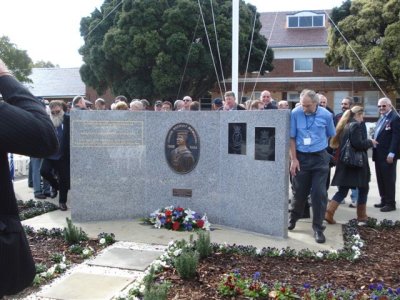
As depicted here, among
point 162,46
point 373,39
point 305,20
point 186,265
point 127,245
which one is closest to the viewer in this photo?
point 186,265

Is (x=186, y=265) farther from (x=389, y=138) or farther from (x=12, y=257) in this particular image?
(x=389, y=138)

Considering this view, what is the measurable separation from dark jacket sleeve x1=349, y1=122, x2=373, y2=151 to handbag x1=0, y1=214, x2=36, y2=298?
231 inches

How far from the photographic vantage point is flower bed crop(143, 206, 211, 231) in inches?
265

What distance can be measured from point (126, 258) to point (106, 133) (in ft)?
7.87

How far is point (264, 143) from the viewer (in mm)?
6324

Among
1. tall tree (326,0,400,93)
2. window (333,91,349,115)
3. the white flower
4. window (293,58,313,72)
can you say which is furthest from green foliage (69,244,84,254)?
window (293,58,313,72)

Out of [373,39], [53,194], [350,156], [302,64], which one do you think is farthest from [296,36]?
[350,156]

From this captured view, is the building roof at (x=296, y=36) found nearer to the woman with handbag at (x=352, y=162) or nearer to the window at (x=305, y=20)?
the window at (x=305, y=20)

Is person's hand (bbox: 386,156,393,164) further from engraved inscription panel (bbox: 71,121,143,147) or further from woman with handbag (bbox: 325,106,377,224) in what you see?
engraved inscription panel (bbox: 71,121,143,147)

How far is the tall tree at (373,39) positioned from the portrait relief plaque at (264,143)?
26.4 m

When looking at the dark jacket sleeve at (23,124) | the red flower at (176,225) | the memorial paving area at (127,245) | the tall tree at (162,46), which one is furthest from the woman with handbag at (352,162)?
the tall tree at (162,46)

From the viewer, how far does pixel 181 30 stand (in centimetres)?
3047

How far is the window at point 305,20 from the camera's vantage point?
3991 centimetres

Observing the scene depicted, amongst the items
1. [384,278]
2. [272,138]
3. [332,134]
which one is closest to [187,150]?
[272,138]
